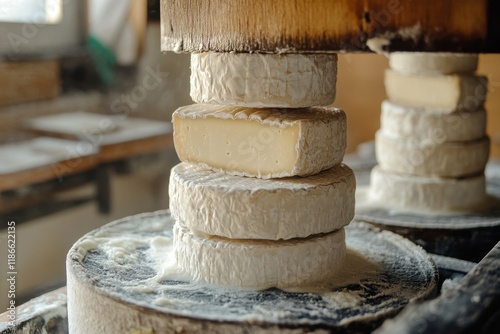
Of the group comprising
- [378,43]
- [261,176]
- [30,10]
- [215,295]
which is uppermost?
[30,10]

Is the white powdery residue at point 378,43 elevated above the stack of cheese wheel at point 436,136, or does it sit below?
above

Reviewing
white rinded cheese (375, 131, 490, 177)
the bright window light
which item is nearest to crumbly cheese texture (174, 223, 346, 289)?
white rinded cheese (375, 131, 490, 177)

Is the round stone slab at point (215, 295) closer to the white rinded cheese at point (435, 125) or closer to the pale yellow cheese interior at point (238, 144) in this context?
the pale yellow cheese interior at point (238, 144)

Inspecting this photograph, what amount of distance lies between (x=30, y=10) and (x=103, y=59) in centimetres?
95

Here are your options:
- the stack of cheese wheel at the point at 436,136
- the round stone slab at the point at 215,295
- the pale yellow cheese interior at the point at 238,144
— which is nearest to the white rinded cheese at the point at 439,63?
the stack of cheese wheel at the point at 436,136

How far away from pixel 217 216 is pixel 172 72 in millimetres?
3145

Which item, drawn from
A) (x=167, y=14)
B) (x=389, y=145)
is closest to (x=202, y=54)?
(x=167, y=14)

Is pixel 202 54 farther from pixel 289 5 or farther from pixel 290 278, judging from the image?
pixel 290 278

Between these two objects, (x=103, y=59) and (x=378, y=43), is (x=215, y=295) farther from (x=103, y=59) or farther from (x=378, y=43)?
(x=103, y=59)

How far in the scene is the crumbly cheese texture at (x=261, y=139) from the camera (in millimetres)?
1694

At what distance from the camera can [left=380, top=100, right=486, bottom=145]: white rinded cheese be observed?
2.73 meters

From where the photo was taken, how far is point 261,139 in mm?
1709

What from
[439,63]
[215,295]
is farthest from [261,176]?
[439,63]

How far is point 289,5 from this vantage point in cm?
156
